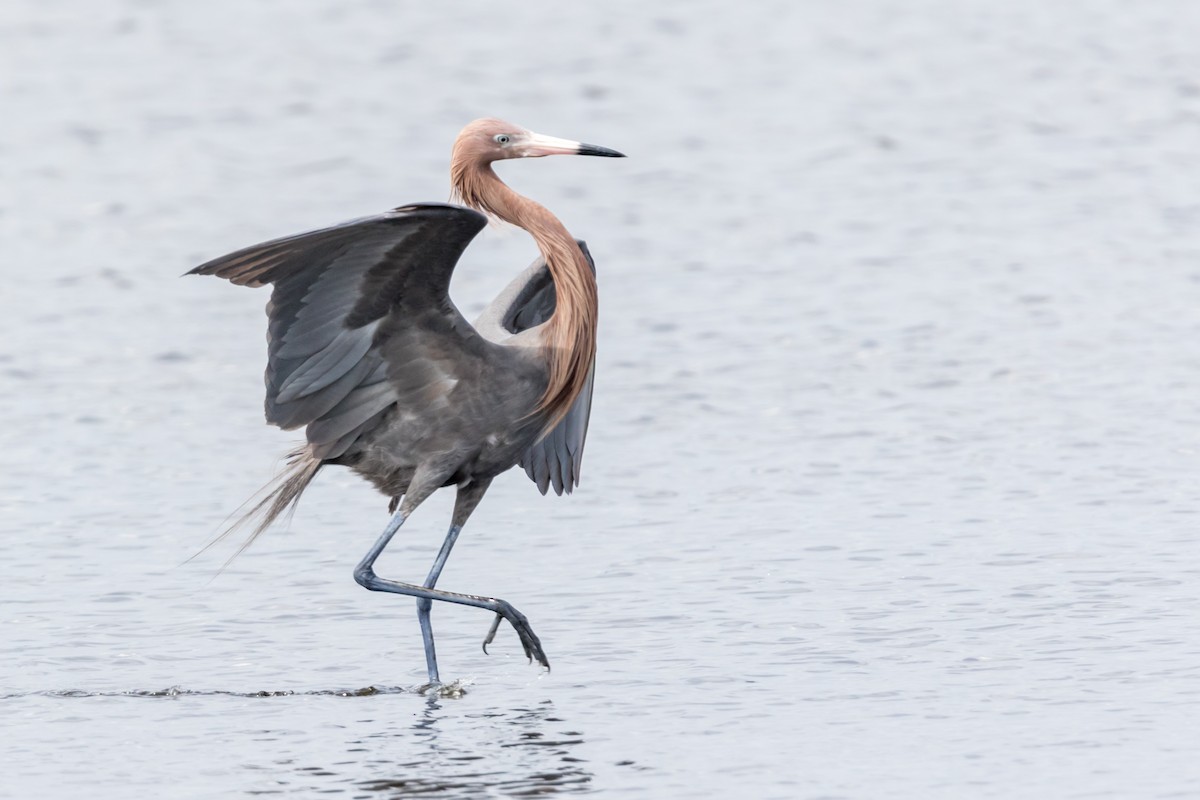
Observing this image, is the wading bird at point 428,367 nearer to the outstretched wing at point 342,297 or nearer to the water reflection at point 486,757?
the outstretched wing at point 342,297

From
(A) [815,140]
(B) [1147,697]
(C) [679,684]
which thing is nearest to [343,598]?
(C) [679,684]

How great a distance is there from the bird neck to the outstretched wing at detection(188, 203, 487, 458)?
1.88 ft

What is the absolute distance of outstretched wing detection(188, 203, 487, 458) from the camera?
8266mm

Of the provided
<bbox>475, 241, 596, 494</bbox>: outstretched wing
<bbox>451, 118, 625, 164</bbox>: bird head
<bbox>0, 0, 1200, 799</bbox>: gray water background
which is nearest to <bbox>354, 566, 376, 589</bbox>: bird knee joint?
<bbox>0, 0, 1200, 799</bbox>: gray water background

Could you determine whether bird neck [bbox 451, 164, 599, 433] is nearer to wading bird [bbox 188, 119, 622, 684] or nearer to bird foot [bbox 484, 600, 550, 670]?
wading bird [bbox 188, 119, 622, 684]

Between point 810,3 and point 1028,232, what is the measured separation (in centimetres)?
973

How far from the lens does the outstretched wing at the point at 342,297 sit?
8266mm

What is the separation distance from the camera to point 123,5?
87.9ft

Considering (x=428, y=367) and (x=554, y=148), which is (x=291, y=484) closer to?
(x=428, y=367)

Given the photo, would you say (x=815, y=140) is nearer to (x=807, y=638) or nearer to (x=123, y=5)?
(x=123, y=5)

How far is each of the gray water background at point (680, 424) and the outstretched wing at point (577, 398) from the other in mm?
488

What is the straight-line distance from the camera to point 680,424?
1313cm

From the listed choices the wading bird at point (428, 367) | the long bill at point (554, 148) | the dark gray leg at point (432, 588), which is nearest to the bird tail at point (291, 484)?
the wading bird at point (428, 367)

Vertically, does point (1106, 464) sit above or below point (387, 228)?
below
